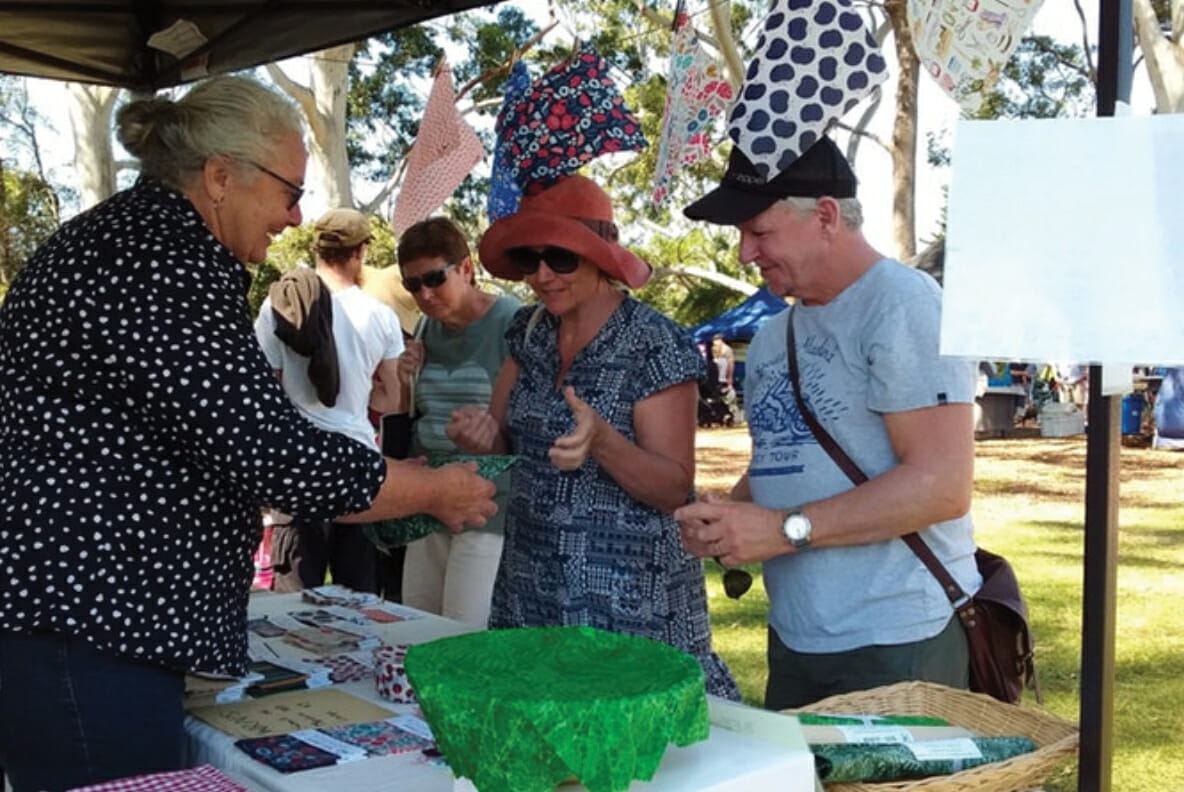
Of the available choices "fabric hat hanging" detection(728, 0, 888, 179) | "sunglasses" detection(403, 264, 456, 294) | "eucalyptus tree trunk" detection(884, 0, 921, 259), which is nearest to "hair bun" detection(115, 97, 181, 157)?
"fabric hat hanging" detection(728, 0, 888, 179)

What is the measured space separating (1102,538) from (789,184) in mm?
797

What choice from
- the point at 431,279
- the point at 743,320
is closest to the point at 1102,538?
the point at 431,279

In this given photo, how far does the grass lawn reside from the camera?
12.3 ft

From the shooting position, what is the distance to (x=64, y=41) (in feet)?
11.6

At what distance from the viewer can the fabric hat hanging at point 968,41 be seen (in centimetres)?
154

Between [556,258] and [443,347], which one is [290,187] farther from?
[443,347]

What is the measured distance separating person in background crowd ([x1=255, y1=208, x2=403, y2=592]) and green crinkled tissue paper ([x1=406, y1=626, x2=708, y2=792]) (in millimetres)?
2365

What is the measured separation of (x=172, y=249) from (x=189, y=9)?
2.51 m

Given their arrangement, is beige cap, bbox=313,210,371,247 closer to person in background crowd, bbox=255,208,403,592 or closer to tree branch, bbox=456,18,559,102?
person in background crowd, bbox=255,208,403,592

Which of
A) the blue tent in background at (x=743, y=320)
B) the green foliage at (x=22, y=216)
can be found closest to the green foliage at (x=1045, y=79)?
the blue tent in background at (x=743, y=320)

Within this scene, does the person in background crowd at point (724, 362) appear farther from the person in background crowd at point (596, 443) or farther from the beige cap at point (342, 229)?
the person in background crowd at point (596, 443)

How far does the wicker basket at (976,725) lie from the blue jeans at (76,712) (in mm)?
802

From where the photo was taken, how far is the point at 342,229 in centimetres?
373

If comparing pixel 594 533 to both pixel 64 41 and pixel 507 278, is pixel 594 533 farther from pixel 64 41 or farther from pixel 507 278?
pixel 64 41
